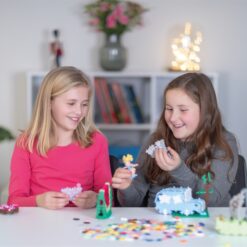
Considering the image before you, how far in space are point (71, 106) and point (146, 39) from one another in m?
1.91

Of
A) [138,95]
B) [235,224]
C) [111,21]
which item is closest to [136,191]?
[235,224]

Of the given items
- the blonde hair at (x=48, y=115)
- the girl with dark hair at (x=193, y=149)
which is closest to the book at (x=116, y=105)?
the blonde hair at (x=48, y=115)

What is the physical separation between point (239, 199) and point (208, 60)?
257cm

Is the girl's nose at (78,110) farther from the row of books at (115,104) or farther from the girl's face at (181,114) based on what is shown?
the row of books at (115,104)

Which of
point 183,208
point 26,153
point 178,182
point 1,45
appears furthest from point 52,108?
point 1,45

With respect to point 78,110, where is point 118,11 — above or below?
above

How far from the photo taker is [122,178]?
183 centimetres

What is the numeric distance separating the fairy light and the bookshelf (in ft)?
0.31

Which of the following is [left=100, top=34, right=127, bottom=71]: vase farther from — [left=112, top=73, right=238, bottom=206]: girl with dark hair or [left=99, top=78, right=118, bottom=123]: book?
[left=112, top=73, right=238, bottom=206]: girl with dark hair

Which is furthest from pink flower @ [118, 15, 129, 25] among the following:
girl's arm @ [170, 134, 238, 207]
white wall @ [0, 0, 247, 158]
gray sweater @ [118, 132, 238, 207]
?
girl's arm @ [170, 134, 238, 207]

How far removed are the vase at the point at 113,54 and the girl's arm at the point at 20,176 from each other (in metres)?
1.76

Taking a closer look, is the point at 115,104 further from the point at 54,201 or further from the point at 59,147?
the point at 54,201

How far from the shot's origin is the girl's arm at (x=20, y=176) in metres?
2.12

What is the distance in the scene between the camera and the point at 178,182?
193 cm
